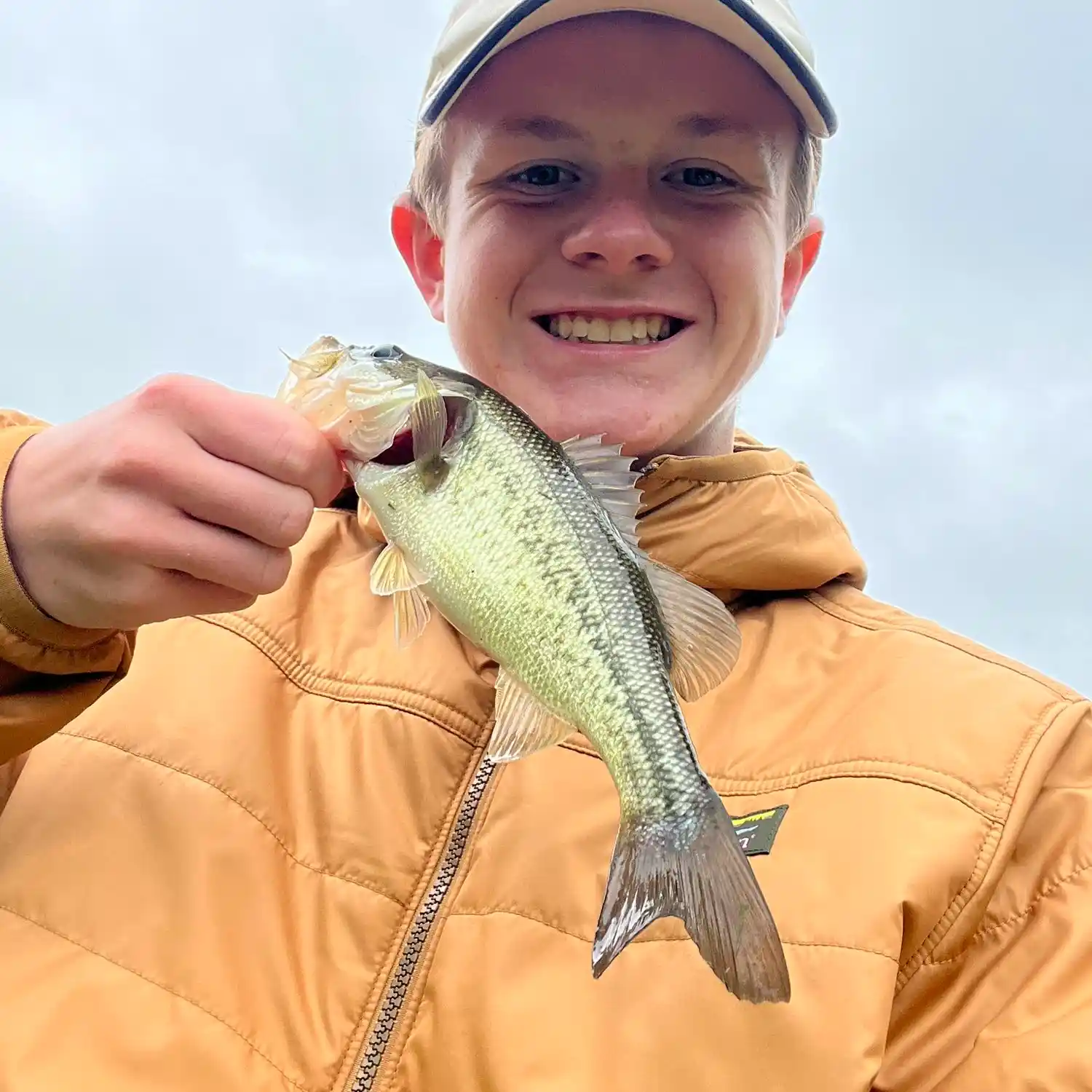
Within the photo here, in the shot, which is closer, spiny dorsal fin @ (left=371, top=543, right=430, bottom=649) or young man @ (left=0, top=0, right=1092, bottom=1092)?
young man @ (left=0, top=0, right=1092, bottom=1092)

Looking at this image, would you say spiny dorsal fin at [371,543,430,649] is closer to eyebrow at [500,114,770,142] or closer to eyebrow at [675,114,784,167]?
eyebrow at [500,114,770,142]

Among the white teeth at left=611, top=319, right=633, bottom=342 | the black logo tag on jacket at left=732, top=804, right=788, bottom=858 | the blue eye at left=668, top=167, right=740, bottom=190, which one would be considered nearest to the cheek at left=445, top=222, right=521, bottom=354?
the white teeth at left=611, top=319, right=633, bottom=342

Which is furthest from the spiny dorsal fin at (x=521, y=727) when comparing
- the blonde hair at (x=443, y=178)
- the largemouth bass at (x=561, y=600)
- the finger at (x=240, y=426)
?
the blonde hair at (x=443, y=178)

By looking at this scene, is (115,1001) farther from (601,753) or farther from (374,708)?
(601,753)

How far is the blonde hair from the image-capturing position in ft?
7.77

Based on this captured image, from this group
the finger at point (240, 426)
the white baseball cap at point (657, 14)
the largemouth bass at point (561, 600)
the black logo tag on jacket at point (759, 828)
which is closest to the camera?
the largemouth bass at point (561, 600)

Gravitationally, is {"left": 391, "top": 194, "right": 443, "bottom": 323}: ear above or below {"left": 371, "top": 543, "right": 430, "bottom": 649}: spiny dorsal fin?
above

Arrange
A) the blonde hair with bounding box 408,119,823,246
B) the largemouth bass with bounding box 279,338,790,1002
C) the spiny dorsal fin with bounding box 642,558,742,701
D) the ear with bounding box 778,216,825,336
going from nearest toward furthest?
the largemouth bass with bounding box 279,338,790,1002 < the spiny dorsal fin with bounding box 642,558,742,701 < the blonde hair with bounding box 408,119,823,246 < the ear with bounding box 778,216,825,336

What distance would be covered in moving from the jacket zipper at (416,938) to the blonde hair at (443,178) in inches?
58.5

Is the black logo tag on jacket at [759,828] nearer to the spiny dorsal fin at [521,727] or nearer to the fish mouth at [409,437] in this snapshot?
the spiny dorsal fin at [521,727]

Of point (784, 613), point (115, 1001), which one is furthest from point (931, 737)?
point (115, 1001)

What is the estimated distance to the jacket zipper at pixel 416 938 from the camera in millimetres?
1474

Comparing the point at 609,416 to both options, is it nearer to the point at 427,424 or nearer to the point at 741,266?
the point at 741,266

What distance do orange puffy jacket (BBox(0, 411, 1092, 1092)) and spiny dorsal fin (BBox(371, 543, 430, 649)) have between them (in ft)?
1.15
